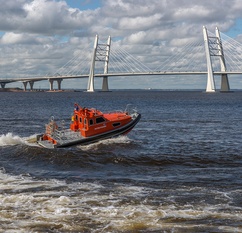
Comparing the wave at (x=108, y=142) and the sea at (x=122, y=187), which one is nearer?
the sea at (x=122, y=187)

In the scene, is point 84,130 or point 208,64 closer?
point 84,130

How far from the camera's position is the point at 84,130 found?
91.7 ft

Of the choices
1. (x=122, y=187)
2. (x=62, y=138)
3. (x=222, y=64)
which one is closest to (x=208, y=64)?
(x=222, y=64)

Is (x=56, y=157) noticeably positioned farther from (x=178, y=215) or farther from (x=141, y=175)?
(x=178, y=215)

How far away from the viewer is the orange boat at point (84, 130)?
27125 mm

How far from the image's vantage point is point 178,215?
13.3 meters

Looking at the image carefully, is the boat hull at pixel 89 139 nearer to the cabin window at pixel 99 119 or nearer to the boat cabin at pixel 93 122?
the boat cabin at pixel 93 122

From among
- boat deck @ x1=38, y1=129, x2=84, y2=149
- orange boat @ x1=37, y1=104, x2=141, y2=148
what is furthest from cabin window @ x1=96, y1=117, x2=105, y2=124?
boat deck @ x1=38, y1=129, x2=84, y2=149

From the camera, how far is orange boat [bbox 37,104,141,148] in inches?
1068

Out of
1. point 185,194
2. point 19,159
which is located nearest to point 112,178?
point 185,194

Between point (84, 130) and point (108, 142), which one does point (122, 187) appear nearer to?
point (84, 130)

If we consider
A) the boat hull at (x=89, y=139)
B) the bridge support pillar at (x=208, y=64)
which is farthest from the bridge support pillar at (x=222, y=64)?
the boat hull at (x=89, y=139)

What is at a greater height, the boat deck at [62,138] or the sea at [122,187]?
the boat deck at [62,138]

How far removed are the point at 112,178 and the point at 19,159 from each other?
667 centimetres
